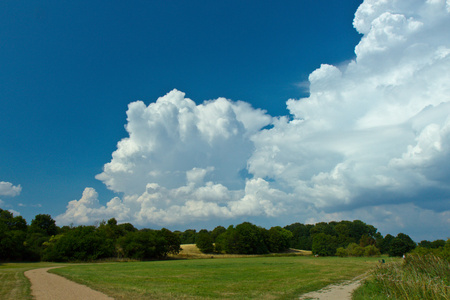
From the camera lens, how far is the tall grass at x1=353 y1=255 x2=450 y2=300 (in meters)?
12.0

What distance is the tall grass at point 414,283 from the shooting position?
1197cm

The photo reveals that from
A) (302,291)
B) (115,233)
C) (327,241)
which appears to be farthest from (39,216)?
(302,291)

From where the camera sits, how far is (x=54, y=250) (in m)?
71.6

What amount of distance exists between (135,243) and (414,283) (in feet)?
262

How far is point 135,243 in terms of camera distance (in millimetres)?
82625

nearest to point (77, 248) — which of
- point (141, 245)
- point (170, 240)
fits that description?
point (141, 245)

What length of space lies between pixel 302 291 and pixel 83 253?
66.7m

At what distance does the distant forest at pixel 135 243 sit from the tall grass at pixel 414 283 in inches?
355

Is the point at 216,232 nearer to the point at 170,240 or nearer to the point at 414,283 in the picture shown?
the point at 170,240

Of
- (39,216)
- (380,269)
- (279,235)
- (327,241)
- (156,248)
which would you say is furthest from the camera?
(279,235)

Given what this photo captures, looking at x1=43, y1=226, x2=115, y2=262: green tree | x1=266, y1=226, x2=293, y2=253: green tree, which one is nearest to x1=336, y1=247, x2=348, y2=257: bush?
x1=266, y1=226, x2=293, y2=253: green tree

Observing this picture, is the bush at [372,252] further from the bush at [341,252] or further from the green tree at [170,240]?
the green tree at [170,240]

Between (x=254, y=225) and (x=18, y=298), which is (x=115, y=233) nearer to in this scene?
(x=254, y=225)

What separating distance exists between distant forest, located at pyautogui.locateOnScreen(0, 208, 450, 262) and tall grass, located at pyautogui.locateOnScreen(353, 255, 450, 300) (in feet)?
29.6
